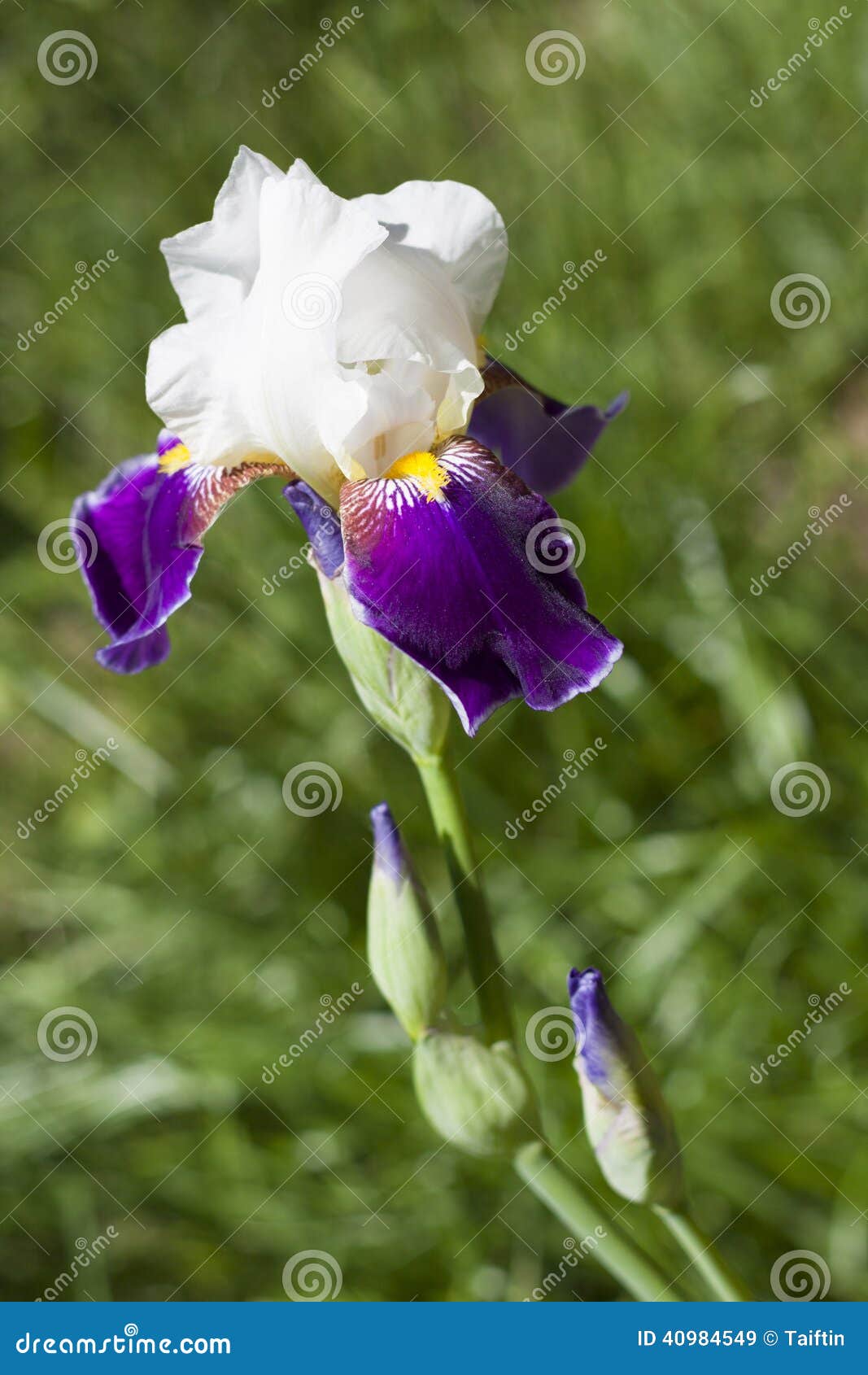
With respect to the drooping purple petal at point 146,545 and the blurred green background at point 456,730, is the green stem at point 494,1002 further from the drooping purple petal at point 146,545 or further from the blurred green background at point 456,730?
the blurred green background at point 456,730

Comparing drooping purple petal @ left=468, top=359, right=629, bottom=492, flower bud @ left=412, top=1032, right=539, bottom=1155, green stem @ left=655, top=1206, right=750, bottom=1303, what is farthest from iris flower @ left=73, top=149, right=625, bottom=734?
green stem @ left=655, top=1206, right=750, bottom=1303

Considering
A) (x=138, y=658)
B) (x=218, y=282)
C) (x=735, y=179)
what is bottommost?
(x=138, y=658)

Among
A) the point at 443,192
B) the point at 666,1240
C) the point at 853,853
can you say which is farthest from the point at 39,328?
the point at 666,1240

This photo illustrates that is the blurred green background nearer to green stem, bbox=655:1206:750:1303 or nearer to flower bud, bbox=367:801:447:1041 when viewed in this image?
green stem, bbox=655:1206:750:1303

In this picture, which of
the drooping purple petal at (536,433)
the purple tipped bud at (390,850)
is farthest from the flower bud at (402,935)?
the drooping purple petal at (536,433)

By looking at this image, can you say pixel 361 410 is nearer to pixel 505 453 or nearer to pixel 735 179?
pixel 505 453
